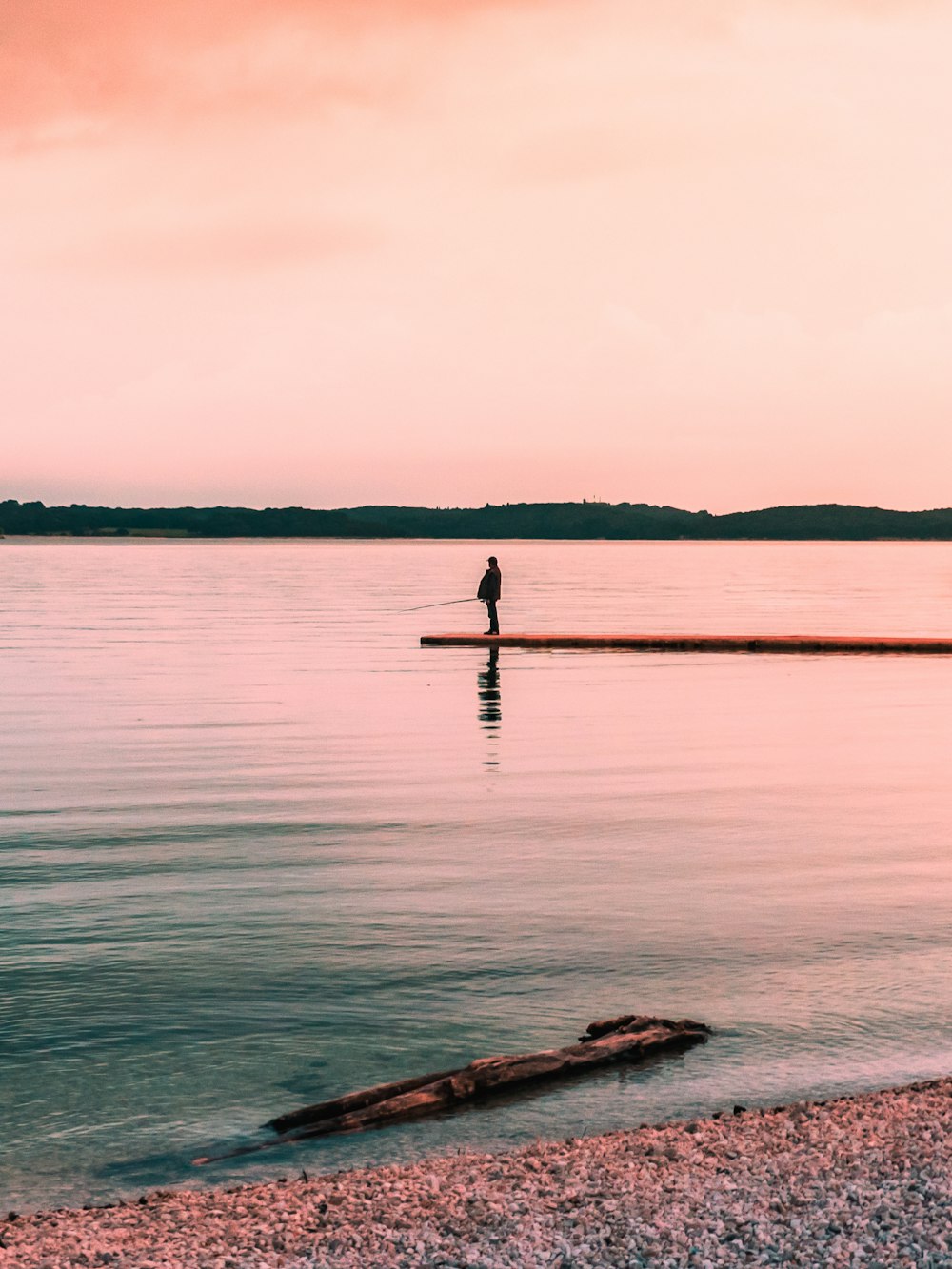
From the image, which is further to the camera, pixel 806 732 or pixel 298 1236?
pixel 806 732

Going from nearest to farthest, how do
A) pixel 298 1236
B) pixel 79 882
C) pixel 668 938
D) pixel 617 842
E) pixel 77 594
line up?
pixel 298 1236, pixel 668 938, pixel 79 882, pixel 617 842, pixel 77 594

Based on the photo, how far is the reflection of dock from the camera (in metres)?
36.9

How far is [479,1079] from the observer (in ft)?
25.2

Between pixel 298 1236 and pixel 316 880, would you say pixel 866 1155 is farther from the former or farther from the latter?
pixel 316 880

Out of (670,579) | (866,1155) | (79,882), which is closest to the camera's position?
(866,1155)

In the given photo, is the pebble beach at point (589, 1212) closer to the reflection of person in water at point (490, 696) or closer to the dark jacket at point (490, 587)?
the reflection of person in water at point (490, 696)

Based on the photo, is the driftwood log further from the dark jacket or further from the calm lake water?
the dark jacket

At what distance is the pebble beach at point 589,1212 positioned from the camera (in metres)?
5.43

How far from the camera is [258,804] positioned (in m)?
16.5

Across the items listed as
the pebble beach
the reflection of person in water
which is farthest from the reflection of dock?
the pebble beach

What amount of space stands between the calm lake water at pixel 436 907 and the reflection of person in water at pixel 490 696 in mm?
201

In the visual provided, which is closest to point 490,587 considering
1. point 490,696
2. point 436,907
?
→ point 490,696

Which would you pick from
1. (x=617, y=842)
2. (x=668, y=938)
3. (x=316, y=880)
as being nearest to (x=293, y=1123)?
(x=668, y=938)

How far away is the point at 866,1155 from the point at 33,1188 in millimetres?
3692
